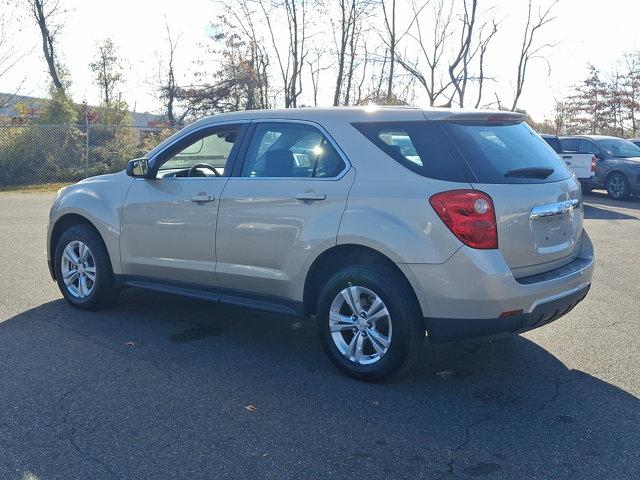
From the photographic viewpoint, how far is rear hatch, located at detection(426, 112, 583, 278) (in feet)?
13.8

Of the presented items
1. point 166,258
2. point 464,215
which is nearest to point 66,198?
point 166,258

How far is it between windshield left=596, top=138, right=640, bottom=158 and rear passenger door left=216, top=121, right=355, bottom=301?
622 inches

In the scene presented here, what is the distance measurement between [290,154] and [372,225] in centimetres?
99

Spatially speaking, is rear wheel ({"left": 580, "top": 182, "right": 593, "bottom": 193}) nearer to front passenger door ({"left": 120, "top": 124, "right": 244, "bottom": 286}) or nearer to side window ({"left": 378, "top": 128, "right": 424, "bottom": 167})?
front passenger door ({"left": 120, "top": 124, "right": 244, "bottom": 286})

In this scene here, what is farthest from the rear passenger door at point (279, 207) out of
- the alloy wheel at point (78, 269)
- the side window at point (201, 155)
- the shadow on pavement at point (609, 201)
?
the shadow on pavement at point (609, 201)

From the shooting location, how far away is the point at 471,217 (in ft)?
13.4

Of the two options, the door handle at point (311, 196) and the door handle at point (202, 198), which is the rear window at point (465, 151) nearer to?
the door handle at point (311, 196)

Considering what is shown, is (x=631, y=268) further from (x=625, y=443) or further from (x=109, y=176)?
(x=109, y=176)

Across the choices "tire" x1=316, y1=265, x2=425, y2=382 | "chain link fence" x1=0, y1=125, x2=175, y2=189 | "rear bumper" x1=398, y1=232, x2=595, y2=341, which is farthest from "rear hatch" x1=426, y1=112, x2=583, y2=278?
"chain link fence" x1=0, y1=125, x2=175, y2=189

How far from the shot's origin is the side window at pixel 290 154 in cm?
478

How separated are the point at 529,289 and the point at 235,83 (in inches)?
1110

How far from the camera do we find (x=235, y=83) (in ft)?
102

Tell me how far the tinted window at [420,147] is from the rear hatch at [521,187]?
0.19 feet

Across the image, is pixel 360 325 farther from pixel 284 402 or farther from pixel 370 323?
pixel 284 402
